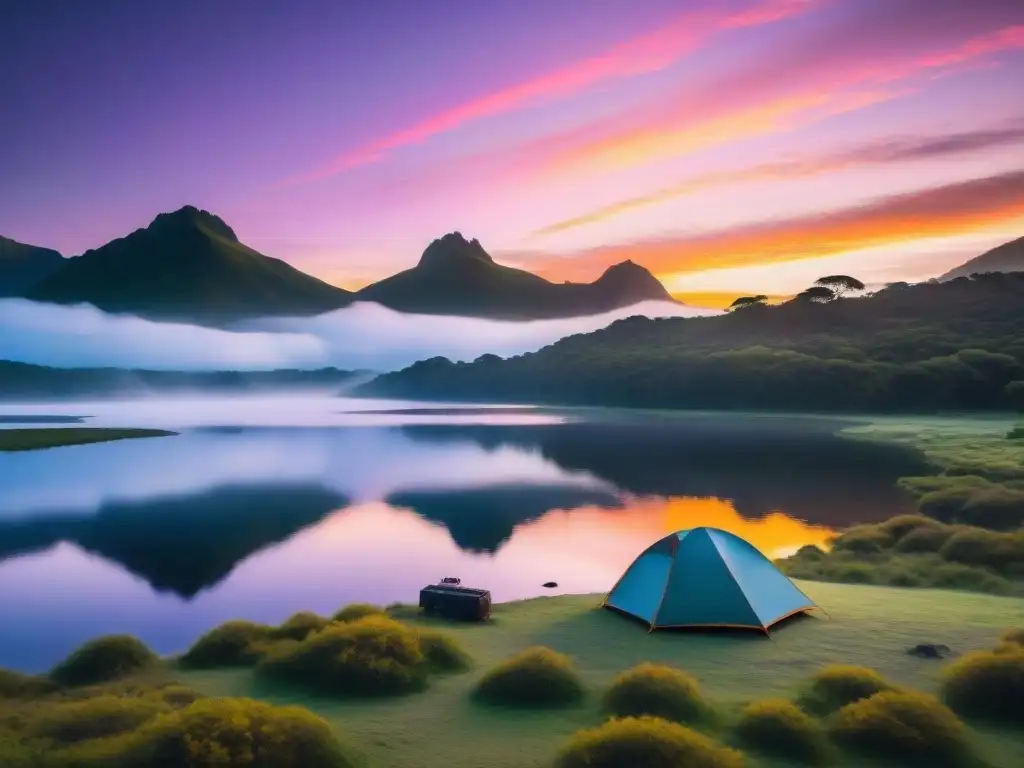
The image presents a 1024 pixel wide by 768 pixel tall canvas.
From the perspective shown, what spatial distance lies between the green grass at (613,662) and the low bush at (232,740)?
3.65ft

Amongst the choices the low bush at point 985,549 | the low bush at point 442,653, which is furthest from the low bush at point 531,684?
the low bush at point 985,549

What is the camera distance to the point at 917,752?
11648mm

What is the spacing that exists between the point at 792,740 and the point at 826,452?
83683 millimetres

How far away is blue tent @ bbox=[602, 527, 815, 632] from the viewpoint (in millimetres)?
19500

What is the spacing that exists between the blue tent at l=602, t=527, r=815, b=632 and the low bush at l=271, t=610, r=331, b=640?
9.06 metres

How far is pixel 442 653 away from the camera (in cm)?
1719

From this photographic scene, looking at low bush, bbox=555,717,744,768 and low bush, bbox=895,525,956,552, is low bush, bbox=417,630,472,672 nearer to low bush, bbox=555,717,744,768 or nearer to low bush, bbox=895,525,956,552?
low bush, bbox=555,717,744,768

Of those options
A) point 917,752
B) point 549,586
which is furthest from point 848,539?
point 917,752

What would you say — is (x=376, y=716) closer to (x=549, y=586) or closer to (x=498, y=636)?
(x=498, y=636)

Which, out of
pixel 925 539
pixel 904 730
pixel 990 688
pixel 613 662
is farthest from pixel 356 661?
pixel 925 539

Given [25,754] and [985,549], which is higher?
[25,754]

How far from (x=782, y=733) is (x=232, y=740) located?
8993 mm

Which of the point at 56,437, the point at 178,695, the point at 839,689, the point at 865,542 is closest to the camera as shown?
the point at 839,689

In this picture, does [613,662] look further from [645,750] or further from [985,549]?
[985,549]
